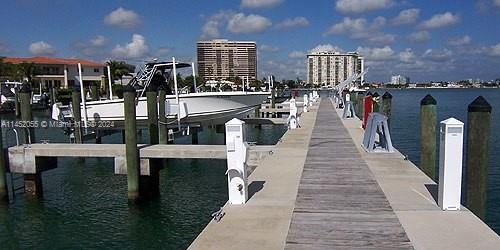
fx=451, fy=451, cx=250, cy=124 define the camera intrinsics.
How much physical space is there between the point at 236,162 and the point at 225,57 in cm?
11246

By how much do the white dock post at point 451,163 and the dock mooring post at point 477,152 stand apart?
1834 mm

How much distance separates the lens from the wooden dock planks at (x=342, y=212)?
5281mm

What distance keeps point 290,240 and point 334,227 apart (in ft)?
2.45

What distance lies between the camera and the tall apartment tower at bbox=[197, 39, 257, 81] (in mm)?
114625

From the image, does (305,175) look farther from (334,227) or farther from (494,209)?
(494,209)

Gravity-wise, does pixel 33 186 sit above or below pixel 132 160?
below

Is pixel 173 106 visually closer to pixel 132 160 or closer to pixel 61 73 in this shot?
pixel 132 160

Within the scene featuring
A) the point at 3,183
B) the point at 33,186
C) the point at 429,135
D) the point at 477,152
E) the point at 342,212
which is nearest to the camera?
the point at 342,212

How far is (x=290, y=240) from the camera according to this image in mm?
5348

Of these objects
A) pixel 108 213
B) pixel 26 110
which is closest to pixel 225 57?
pixel 26 110

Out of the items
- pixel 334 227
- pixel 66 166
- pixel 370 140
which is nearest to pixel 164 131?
pixel 66 166

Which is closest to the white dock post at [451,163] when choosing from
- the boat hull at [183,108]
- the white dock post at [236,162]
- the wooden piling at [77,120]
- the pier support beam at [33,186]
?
the white dock post at [236,162]

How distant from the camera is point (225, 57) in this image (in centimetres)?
11769

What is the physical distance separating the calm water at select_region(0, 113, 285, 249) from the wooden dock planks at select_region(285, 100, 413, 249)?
3.98 meters
